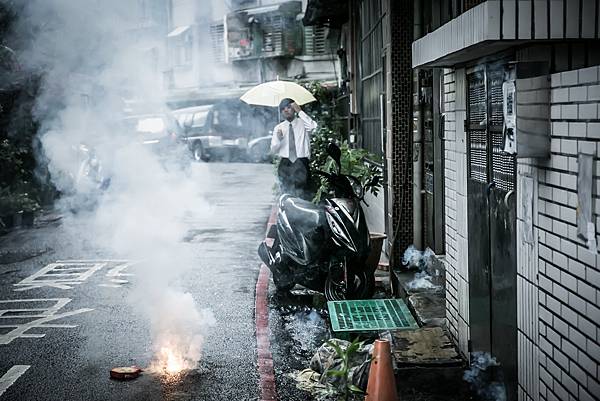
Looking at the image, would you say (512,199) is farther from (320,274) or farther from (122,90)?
(122,90)

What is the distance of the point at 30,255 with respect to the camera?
12266 mm

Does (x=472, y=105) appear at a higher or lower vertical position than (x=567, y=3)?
lower

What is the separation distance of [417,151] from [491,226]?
4.30m

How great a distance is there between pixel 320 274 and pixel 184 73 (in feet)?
72.8

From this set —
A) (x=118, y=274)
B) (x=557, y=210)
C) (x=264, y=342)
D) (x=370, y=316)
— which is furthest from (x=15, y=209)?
(x=557, y=210)

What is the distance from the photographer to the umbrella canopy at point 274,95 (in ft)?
40.1

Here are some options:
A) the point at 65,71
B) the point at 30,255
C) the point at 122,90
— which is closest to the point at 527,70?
the point at 30,255

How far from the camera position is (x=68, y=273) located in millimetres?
10812

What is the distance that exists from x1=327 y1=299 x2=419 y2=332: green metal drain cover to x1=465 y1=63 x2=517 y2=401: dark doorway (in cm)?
129

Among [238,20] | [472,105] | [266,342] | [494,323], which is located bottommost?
[266,342]

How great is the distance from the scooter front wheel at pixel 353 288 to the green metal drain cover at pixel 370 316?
1.70ft

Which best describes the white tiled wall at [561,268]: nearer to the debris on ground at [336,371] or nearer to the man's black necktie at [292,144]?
the debris on ground at [336,371]

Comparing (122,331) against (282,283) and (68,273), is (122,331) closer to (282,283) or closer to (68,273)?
(282,283)

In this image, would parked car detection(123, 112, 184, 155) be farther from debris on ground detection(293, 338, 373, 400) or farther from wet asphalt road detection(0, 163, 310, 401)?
debris on ground detection(293, 338, 373, 400)
